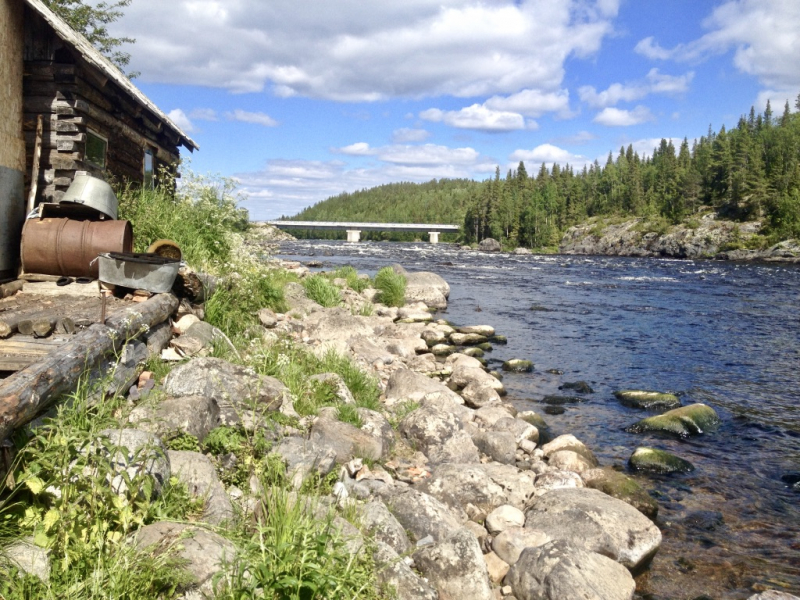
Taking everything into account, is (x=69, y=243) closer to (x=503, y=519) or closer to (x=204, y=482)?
(x=204, y=482)

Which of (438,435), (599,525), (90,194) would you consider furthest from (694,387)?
(90,194)

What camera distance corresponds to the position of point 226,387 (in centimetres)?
588

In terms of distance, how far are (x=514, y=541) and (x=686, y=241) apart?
67014mm

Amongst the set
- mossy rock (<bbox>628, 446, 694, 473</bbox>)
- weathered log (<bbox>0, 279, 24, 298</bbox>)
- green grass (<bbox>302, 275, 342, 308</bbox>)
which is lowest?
mossy rock (<bbox>628, 446, 694, 473</bbox>)

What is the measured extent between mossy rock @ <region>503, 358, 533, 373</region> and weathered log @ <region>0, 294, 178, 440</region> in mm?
8225

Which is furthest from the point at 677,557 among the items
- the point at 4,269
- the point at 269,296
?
the point at 4,269

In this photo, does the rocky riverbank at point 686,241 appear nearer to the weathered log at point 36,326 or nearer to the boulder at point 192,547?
the weathered log at point 36,326

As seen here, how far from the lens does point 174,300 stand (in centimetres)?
803

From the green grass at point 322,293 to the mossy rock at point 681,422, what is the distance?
7661 mm

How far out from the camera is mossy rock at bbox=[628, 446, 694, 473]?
7.88 meters

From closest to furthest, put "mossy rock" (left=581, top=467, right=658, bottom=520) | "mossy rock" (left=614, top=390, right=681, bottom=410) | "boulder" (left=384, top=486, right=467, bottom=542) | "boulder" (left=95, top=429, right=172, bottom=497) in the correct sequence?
"boulder" (left=95, top=429, right=172, bottom=497), "boulder" (left=384, top=486, right=467, bottom=542), "mossy rock" (left=581, top=467, right=658, bottom=520), "mossy rock" (left=614, top=390, right=681, bottom=410)

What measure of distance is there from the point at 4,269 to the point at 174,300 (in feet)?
10.7

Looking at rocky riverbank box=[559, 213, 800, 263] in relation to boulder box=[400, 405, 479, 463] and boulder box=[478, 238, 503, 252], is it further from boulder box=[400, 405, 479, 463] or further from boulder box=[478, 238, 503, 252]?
boulder box=[400, 405, 479, 463]

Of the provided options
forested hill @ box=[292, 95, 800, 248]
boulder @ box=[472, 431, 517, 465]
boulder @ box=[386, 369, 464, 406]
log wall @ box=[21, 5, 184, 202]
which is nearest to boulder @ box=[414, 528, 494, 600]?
boulder @ box=[472, 431, 517, 465]
